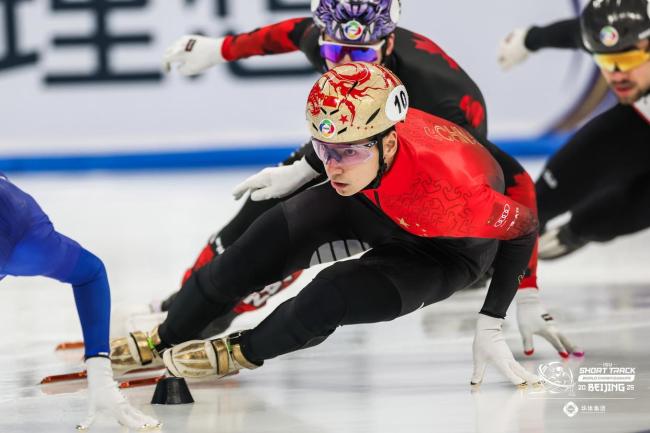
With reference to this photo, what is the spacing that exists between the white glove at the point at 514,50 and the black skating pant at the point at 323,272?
78.8 inches

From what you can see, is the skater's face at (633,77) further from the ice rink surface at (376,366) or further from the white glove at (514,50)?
the ice rink surface at (376,366)

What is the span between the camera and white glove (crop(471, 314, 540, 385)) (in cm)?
392

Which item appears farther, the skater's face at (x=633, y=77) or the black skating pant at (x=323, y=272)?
the skater's face at (x=633, y=77)

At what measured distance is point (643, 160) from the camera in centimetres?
563

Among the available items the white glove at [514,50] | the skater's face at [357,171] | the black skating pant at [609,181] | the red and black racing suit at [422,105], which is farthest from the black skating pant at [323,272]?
the white glove at [514,50]

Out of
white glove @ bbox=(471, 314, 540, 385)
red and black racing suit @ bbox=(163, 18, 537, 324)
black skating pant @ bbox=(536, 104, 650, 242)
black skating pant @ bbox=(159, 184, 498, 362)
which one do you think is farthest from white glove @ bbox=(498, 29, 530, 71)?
white glove @ bbox=(471, 314, 540, 385)

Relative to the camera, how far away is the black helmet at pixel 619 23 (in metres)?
5.01

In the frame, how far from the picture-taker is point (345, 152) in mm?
3703

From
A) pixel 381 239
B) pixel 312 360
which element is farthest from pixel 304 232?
pixel 312 360

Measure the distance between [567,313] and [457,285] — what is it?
4.56 ft

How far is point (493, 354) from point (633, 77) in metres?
1.81

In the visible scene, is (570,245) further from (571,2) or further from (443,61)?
(571,2)

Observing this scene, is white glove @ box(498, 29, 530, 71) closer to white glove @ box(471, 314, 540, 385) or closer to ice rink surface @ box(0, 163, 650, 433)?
ice rink surface @ box(0, 163, 650, 433)

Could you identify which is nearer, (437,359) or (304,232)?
(304,232)
